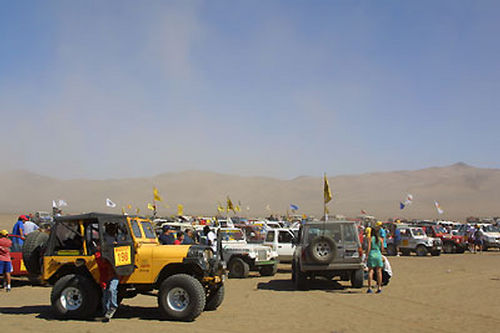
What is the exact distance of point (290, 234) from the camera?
19.8m

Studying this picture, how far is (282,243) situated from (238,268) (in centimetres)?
303

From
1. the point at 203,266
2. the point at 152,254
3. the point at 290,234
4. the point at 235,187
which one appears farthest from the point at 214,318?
the point at 235,187

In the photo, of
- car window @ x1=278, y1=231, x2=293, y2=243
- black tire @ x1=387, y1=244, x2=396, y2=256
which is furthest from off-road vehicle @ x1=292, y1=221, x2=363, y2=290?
black tire @ x1=387, y1=244, x2=396, y2=256

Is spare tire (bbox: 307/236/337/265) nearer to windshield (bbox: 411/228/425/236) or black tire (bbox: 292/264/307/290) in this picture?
black tire (bbox: 292/264/307/290)

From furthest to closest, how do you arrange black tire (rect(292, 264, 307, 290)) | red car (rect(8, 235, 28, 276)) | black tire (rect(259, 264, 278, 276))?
black tire (rect(259, 264, 278, 276)) < red car (rect(8, 235, 28, 276)) < black tire (rect(292, 264, 307, 290))

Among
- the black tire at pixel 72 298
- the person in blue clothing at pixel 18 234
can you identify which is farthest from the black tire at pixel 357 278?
the person in blue clothing at pixel 18 234

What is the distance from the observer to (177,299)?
9.92m

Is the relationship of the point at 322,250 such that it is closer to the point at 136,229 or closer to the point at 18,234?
the point at 136,229

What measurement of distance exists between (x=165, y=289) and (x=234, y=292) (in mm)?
4244

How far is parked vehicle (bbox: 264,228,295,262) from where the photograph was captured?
19.6 m

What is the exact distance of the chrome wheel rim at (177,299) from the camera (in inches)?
389

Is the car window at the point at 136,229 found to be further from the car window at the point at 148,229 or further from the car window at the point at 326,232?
the car window at the point at 326,232

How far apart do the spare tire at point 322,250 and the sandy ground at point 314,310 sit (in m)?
0.86

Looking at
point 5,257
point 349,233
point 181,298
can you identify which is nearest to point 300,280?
point 349,233
